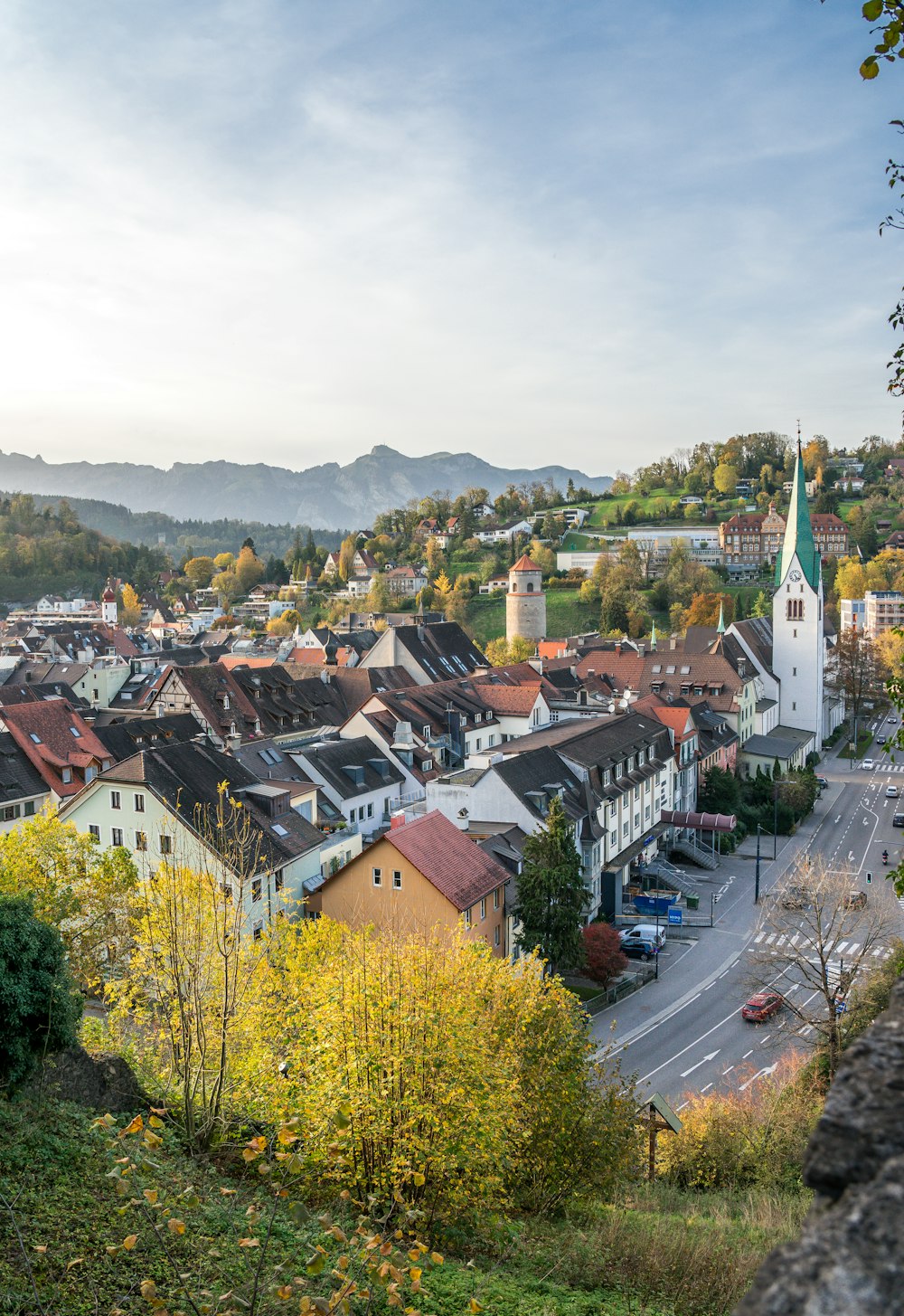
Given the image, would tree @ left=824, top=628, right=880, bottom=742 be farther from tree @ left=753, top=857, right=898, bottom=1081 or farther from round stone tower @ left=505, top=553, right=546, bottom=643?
tree @ left=753, top=857, right=898, bottom=1081

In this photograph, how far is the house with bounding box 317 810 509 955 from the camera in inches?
1171

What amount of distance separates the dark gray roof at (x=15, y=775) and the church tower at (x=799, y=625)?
2331 inches

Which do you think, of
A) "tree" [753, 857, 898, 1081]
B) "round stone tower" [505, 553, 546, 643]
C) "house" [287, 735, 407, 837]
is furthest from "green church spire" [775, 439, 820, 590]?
"house" [287, 735, 407, 837]

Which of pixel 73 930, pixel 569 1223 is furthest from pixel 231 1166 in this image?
pixel 73 930

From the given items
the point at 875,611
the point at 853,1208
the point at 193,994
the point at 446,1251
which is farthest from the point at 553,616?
the point at 853,1208

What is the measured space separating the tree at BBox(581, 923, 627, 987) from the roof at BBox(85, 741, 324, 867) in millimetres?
11271

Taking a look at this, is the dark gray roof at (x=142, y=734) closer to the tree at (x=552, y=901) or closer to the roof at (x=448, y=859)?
the roof at (x=448, y=859)

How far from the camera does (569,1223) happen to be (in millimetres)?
14430

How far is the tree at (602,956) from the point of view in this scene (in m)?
36.7

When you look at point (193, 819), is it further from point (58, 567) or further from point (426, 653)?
point (58, 567)

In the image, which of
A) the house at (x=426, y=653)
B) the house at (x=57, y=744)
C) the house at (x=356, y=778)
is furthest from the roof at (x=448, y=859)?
the house at (x=426, y=653)

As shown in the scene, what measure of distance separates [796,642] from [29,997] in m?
74.8

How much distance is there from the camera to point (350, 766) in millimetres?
46344

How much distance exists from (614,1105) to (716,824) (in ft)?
126
